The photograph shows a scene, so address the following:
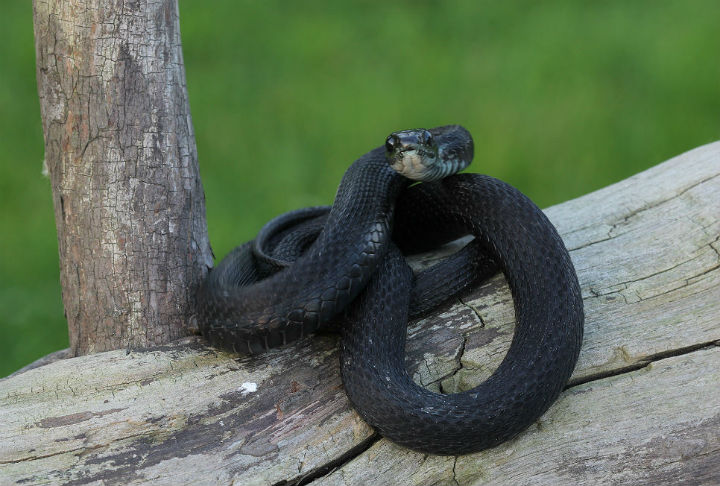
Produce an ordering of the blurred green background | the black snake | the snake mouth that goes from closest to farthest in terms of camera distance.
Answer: the black snake → the snake mouth → the blurred green background

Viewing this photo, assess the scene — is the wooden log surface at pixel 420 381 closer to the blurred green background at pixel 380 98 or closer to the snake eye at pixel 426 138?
the snake eye at pixel 426 138

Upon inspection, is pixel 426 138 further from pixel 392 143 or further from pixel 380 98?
pixel 380 98

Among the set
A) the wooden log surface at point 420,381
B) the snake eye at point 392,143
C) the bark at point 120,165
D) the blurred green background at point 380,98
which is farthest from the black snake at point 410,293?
the blurred green background at point 380,98

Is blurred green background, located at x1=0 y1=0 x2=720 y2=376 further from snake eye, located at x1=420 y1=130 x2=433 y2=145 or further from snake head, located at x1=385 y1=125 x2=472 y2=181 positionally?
snake eye, located at x1=420 y1=130 x2=433 y2=145

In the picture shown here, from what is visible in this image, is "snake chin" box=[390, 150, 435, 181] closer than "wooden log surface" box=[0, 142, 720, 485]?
No

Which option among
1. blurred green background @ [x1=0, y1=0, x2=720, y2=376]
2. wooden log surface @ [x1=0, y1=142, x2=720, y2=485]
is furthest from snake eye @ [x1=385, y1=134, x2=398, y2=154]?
blurred green background @ [x1=0, y1=0, x2=720, y2=376]

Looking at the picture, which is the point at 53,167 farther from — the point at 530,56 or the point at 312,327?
the point at 530,56
